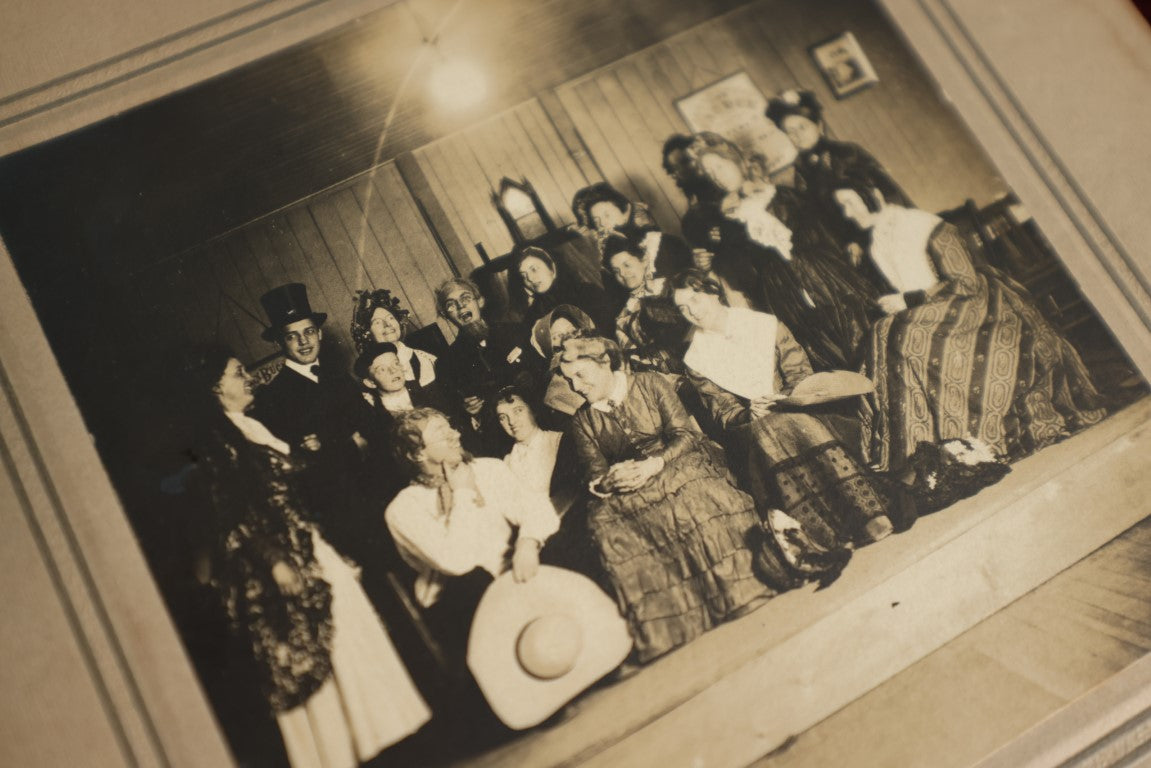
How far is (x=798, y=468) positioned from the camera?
5.16ft

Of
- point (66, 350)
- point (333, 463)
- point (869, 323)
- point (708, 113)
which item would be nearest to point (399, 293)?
point (333, 463)

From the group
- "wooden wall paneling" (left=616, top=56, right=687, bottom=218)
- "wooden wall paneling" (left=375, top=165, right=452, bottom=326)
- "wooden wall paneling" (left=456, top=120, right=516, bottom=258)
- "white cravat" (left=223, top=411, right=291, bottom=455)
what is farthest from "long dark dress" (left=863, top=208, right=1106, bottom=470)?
"white cravat" (left=223, top=411, right=291, bottom=455)

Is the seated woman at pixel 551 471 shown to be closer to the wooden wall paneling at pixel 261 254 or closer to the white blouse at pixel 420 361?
the white blouse at pixel 420 361

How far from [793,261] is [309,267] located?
1.10 meters

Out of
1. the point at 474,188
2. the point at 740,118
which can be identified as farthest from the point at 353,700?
the point at 740,118

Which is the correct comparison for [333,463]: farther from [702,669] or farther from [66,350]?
[702,669]

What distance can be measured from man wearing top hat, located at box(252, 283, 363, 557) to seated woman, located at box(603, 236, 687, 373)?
1.96ft

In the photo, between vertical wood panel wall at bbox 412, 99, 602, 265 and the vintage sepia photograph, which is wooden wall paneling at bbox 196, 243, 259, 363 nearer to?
the vintage sepia photograph

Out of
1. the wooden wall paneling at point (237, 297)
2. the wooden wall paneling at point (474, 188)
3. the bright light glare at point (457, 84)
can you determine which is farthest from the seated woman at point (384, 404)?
the bright light glare at point (457, 84)

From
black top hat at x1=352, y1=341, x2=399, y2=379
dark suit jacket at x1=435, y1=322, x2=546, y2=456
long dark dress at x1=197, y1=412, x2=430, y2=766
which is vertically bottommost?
long dark dress at x1=197, y1=412, x2=430, y2=766

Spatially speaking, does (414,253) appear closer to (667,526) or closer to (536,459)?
(536,459)

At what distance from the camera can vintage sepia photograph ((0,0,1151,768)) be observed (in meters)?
1.38

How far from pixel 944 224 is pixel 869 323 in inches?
13.9

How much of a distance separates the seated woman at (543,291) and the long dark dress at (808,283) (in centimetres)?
35
